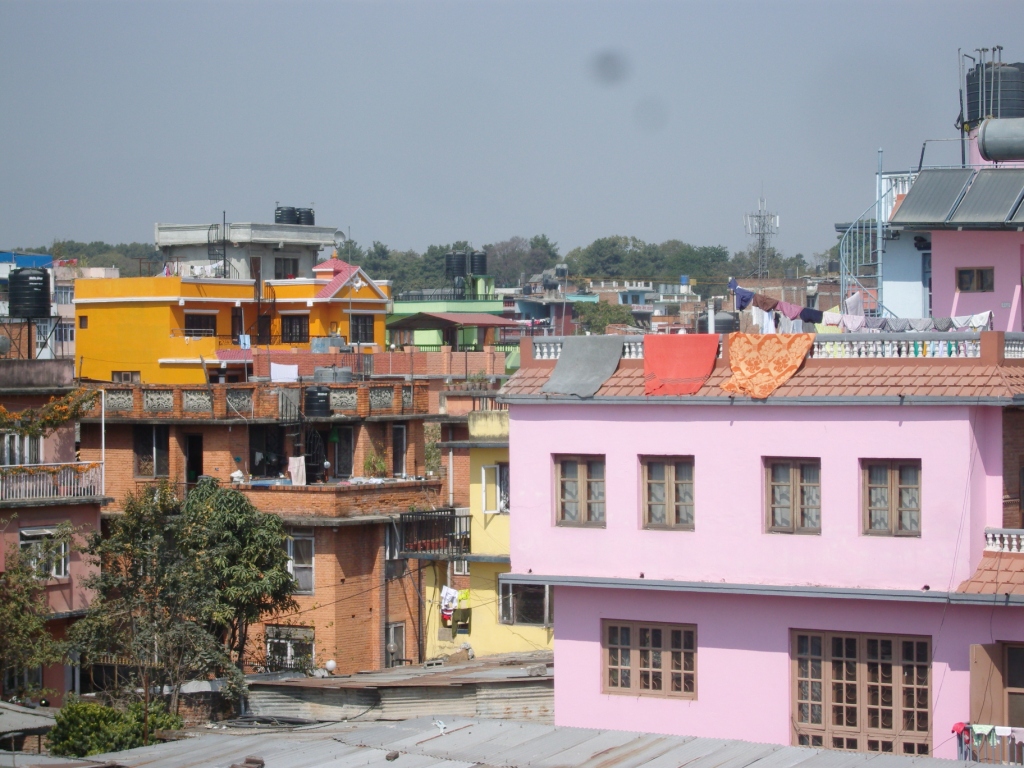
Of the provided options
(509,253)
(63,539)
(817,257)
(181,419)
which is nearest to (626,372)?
(63,539)

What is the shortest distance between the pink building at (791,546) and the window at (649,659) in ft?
0.09

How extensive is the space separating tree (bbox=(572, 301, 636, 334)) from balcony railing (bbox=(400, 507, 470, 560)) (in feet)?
171

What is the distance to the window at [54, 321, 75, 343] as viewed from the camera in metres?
66.6

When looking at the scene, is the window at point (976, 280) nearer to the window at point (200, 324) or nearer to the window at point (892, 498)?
the window at point (892, 498)

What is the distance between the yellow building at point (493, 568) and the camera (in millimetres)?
33156

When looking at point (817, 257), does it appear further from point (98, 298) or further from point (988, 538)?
point (988, 538)

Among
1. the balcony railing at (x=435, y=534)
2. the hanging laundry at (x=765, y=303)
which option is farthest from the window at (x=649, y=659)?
the balcony railing at (x=435, y=534)

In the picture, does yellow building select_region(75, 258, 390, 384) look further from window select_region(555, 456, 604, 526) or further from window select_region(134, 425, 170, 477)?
window select_region(555, 456, 604, 526)

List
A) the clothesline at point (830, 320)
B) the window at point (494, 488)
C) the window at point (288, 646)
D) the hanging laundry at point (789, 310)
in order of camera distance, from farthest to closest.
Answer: the window at point (288, 646) < the window at point (494, 488) < the hanging laundry at point (789, 310) < the clothesline at point (830, 320)

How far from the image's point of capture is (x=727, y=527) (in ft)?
70.9

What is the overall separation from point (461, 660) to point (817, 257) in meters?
87.2

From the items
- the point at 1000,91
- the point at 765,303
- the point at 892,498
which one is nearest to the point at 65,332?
the point at 1000,91

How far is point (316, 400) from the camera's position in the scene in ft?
133

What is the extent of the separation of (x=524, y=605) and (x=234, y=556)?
6728mm
